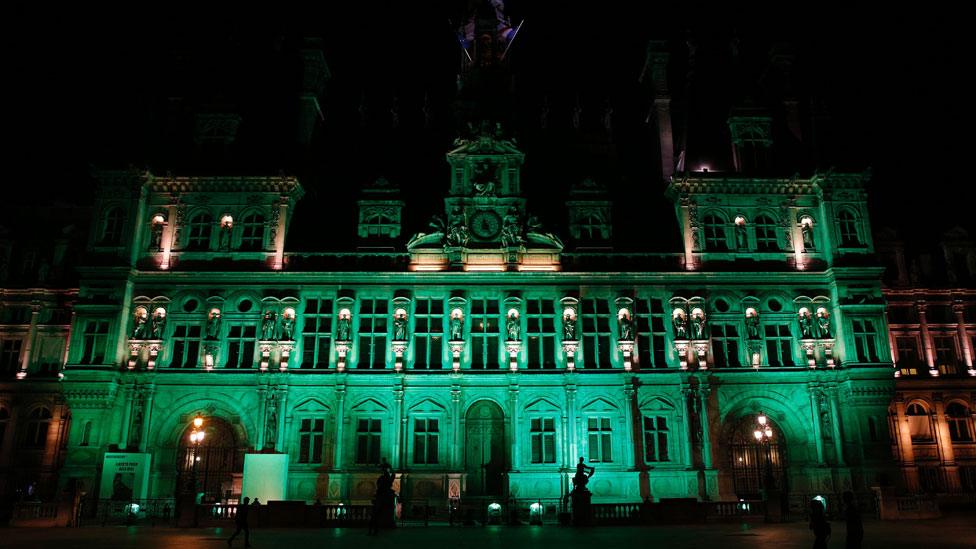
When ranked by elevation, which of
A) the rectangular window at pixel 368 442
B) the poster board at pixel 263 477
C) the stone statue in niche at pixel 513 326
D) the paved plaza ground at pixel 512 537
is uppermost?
the stone statue in niche at pixel 513 326

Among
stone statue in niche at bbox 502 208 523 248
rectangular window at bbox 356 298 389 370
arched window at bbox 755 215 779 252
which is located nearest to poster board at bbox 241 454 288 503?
rectangular window at bbox 356 298 389 370

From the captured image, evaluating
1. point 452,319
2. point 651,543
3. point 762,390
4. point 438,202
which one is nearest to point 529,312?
point 452,319

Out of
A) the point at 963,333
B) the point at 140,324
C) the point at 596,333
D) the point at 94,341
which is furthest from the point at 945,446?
the point at 94,341

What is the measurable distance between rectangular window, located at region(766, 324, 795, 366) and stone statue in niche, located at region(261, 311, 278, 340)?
2390 centimetres

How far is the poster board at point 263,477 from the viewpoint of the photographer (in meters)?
30.0

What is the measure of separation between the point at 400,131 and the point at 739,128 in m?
19.7

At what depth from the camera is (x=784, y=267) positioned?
121ft

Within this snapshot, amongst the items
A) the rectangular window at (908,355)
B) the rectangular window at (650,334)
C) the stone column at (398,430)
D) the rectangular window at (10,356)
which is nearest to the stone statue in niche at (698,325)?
the rectangular window at (650,334)

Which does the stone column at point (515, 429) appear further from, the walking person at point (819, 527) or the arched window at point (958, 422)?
the arched window at point (958, 422)

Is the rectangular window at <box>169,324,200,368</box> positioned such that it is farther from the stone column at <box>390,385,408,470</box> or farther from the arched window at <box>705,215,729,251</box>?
the arched window at <box>705,215,729,251</box>

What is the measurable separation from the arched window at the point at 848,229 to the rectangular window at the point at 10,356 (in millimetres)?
44712

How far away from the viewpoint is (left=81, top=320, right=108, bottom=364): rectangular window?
111 feet

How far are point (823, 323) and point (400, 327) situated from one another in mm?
20484

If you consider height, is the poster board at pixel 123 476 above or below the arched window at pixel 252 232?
below
